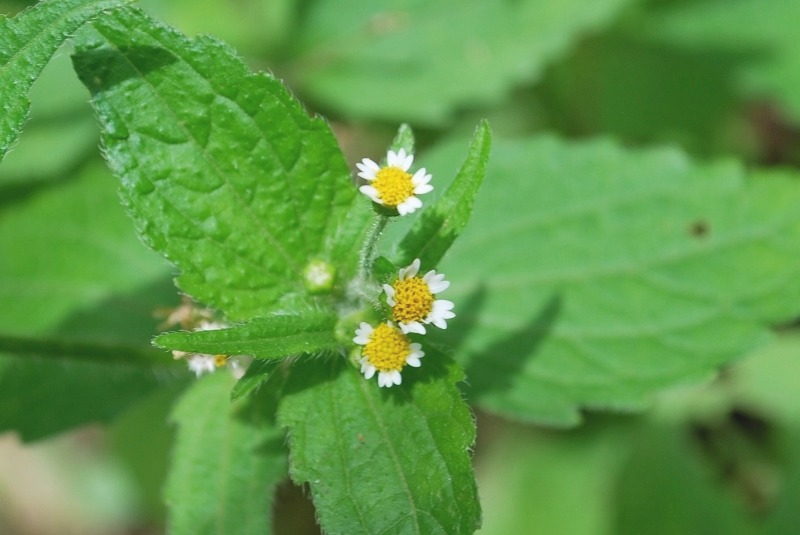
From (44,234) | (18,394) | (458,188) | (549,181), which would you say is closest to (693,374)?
(549,181)

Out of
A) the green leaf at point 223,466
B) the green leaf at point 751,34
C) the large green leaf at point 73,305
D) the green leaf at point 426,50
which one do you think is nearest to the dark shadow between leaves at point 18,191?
the large green leaf at point 73,305

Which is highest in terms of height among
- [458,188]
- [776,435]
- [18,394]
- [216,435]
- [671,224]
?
[458,188]

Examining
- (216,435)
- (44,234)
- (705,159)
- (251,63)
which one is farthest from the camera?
(705,159)

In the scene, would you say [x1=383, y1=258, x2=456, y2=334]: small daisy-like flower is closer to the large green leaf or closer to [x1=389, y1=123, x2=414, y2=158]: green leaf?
[x1=389, y1=123, x2=414, y2=158]: green leaf

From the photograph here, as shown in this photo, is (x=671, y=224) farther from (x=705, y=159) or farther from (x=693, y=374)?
(x=705, y=159)

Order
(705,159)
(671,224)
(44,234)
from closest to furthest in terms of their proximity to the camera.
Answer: (671,224), (44,234), (705,159)
